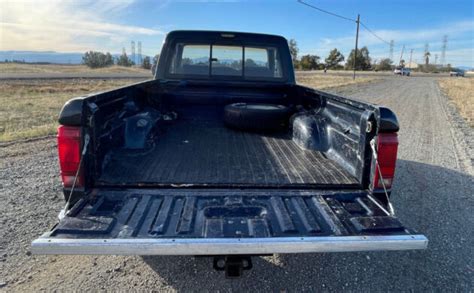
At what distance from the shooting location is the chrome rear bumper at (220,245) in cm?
175

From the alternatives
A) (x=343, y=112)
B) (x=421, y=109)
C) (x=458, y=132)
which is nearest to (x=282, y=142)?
(x=343, y=112)

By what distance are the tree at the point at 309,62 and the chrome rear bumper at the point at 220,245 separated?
73.7 m

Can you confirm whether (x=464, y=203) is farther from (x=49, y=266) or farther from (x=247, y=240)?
(x=49, y=266)

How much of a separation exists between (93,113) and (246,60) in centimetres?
301

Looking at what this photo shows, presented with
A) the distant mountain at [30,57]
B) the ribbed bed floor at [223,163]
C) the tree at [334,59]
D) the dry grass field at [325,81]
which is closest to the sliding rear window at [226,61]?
the ribbed bed floor at [223,163]

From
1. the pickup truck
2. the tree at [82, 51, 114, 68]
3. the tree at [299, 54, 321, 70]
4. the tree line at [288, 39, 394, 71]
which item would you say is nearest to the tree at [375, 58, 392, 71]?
the tree line at [288, 39, 394, 71]

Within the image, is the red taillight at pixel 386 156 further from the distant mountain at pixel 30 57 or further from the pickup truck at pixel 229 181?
the distant mountain at pixel 30 57

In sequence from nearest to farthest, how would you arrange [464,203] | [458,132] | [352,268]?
[352,268] < [464,203] < [458,132]

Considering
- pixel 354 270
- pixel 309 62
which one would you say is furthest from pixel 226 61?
pixel 309 62

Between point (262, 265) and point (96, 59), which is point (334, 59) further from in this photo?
point (262, 265)

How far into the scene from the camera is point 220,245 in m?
1.80

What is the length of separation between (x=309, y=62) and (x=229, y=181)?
247ft

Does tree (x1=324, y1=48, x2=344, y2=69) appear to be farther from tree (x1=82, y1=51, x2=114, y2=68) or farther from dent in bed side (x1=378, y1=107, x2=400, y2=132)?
dent in bed side (x1=378, y1=107, x2=400, y2=132)

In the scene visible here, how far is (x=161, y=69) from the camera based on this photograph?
4645 millimetres
